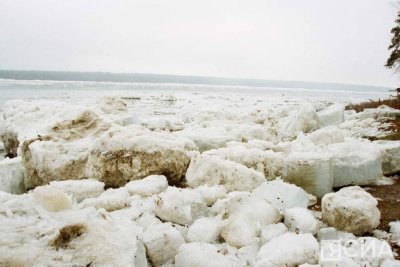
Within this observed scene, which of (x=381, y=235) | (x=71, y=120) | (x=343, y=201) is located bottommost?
(x=381, y=235)

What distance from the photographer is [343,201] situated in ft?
10.9

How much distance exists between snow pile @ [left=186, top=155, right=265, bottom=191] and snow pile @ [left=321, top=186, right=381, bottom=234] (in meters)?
0.98

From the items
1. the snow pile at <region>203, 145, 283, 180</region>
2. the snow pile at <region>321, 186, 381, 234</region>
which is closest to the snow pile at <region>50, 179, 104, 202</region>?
the snow pile at <region>203, 145, 283, 180</region>

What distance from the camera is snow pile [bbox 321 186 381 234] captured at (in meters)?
3.25

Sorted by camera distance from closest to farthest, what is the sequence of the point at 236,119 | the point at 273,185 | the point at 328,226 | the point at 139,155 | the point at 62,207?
the point at 62,207
the point at 328,226
the point at 273,185
the point at 139,155
the point at 236,119

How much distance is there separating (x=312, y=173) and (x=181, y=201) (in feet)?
5.70

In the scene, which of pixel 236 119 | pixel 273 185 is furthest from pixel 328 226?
pixel 236 119

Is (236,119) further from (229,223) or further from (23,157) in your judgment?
(229,223)

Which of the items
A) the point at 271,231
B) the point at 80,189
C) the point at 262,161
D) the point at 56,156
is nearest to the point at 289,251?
the point at 271,231

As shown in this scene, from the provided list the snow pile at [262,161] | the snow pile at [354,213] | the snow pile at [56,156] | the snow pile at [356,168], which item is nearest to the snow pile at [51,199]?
the snow pile at [56,156]

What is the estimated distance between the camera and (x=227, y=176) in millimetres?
4180

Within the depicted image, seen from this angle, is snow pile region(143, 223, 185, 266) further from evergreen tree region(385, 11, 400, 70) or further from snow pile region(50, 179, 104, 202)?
evergreen tree region(385, 11, 400, 70)

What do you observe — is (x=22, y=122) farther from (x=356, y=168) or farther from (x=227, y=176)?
(x=356, y=168)

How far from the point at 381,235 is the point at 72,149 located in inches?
155
